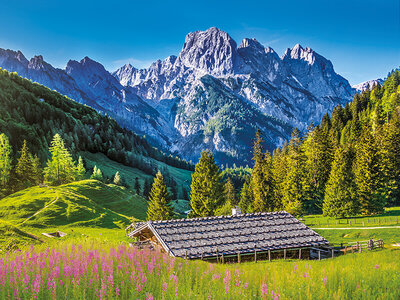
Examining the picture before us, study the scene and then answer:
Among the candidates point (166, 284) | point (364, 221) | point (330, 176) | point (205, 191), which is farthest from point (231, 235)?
point (330, 176)

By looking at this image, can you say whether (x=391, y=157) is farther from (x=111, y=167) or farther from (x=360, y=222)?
(x=111, y=167)

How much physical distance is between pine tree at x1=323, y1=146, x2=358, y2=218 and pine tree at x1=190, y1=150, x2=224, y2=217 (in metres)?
20.0

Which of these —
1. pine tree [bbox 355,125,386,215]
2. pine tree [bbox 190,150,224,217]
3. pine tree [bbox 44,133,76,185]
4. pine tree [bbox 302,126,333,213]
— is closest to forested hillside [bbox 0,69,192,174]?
pine tree [bbox 44,133,76,185]

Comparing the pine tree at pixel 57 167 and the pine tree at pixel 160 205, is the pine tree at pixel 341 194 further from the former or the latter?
the pine tree at pixel 57 167

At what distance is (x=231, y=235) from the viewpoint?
23.0 meters

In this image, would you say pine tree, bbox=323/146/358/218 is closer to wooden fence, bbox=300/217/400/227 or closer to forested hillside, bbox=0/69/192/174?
wooden fence, bbox=300/217/400/227

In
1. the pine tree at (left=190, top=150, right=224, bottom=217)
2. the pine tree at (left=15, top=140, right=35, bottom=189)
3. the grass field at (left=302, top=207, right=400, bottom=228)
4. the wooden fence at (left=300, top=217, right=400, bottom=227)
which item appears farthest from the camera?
the pine tree at (left=15, top=140, right=35, bottom=189)

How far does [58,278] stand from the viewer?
4.84 m

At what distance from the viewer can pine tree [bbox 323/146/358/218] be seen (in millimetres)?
49906

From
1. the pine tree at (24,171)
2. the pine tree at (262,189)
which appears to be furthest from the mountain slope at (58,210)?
the pine tree at (262,189)

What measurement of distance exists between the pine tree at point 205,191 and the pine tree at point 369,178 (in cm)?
2627

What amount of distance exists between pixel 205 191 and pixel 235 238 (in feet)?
96.4

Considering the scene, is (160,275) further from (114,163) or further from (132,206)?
(114,163)

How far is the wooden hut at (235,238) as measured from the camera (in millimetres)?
20734
